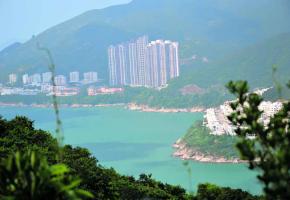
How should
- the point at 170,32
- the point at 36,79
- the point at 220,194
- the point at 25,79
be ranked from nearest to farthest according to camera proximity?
the point at 220,194 → the point at 36,79 → the point at 25,79 → the point at 170,32

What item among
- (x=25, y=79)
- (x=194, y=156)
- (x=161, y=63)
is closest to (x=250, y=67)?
(x=161, y=63)

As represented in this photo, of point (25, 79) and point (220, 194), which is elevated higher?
point (25, 79)

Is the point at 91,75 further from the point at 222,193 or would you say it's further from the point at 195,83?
the point at 222,193

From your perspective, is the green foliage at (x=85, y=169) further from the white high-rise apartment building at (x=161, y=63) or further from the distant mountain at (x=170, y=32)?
the distant mountain at (x=170, y=32)

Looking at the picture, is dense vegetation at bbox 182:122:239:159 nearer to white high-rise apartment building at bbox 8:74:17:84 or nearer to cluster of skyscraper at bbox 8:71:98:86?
cluster of skyscraper at bbox 8:71:98:86

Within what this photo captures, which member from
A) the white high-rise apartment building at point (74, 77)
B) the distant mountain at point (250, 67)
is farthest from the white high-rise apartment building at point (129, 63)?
the distant mountain at point (250, 67)

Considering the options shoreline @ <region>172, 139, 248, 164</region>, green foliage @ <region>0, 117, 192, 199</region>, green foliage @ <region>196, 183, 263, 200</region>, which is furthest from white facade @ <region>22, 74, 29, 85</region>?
green foliage @ <region>196, 183, 263, 200</region>

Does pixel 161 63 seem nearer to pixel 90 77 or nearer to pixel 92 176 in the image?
pixel 90 77
